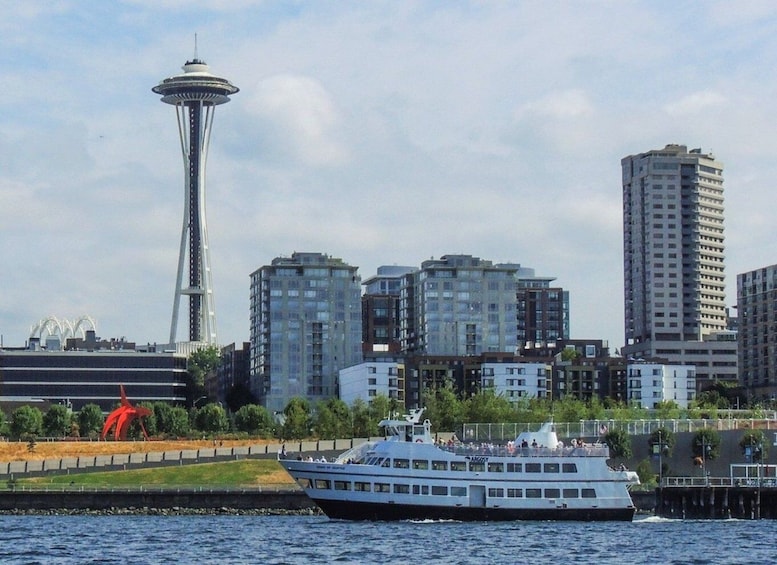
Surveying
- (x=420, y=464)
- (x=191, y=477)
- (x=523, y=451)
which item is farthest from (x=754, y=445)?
(x=191, y=477)

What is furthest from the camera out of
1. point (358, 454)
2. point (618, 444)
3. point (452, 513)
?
point (618, 444)

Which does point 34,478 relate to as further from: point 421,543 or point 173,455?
point 421,543

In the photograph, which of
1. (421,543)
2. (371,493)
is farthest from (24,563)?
(371,493)

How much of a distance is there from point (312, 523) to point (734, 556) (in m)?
42.3

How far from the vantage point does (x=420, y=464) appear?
137250 millimetres

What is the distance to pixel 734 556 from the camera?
107 meters

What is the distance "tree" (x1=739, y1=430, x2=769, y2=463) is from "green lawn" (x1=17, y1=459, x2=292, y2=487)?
49371 millimetres

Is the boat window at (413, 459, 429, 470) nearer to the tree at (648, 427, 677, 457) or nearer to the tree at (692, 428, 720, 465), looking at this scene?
the tree at (648, 427, 677, 457)

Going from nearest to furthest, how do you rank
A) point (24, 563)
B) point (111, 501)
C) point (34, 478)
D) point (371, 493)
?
1. point (24, 563)
2. point (371, 493)
3. point (111, 501)
4. point (34, 478)

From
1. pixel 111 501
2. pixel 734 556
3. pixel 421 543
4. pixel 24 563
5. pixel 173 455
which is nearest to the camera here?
pixel 24 563

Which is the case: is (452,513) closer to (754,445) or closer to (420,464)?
(420,464)

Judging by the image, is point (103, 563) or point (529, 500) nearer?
point (103, 563)

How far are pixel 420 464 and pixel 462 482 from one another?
3.73m

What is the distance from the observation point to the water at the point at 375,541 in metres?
104
